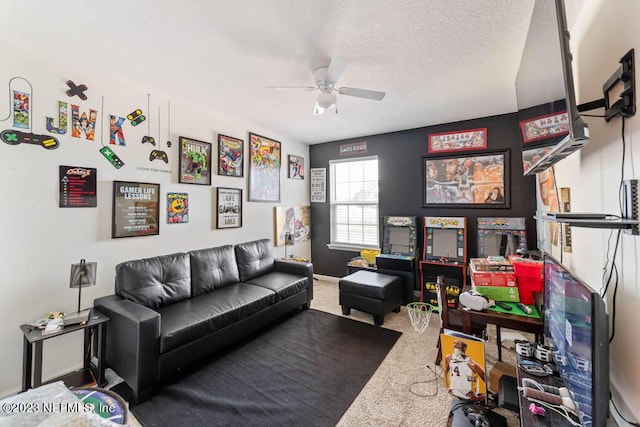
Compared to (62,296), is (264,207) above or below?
above

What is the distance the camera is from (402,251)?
388cm

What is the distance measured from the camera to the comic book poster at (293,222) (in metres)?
4.46

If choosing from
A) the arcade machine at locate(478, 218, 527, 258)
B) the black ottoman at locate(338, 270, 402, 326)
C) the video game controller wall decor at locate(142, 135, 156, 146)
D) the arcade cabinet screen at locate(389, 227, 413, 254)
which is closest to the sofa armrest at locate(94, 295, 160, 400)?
the video game controller wall decor at locate(142, 135, 156, 146)

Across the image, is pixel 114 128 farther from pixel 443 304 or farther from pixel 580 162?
pixel 580 162

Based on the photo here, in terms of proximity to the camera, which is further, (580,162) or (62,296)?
(62,296)

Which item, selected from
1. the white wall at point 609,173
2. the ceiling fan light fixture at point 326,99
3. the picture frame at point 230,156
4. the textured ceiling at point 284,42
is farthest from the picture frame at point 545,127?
the picture frame at point 230,156

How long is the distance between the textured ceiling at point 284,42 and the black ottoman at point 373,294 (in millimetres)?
2225

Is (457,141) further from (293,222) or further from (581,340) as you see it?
(581,340)

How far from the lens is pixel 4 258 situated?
1.95 metres

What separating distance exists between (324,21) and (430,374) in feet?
9.29

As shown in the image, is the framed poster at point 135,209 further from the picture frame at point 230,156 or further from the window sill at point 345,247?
the window sill at point 345,247

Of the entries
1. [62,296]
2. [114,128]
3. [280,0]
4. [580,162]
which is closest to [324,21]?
[280,0]

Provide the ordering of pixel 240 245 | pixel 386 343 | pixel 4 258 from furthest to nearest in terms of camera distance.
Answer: pixel 240 245 < pixel 386 343 < pixel 4 258

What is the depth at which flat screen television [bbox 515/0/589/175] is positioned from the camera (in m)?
0.99
